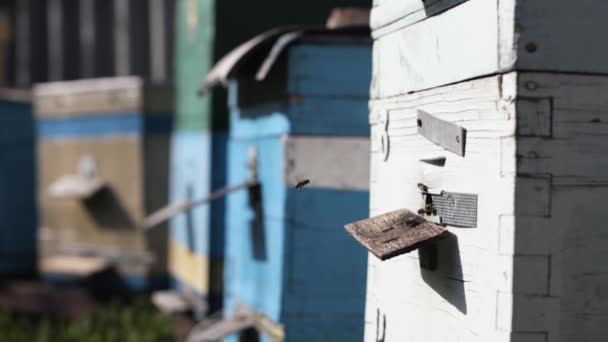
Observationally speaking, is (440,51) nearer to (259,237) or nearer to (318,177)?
(318,177)

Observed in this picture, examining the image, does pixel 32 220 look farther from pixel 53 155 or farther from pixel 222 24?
pixel 222 24

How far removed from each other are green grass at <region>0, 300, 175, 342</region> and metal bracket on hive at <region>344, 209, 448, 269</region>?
260 inches

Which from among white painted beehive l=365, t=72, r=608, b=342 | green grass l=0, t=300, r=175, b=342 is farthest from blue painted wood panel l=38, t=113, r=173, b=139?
white painted beehive l=365, t=72, r=608, b=342

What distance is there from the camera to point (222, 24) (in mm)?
9680

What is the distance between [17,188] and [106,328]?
405cm

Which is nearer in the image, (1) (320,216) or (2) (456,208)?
(2) (456,208)

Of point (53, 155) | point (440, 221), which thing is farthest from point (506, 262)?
point (53, 155)

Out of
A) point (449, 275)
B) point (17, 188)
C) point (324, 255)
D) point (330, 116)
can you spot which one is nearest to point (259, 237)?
point (324, 255)

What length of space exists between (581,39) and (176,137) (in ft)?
27.5

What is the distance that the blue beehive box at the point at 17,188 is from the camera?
13641 mm

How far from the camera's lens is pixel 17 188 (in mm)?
13805

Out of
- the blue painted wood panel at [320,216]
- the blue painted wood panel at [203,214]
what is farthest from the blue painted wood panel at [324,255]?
the blue painted wood panel at [203,214]

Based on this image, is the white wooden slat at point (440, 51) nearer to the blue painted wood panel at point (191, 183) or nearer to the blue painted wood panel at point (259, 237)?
the blue painted wood panel at point (259, 237)

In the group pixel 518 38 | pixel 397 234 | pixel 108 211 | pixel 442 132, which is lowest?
pixel 108 211
